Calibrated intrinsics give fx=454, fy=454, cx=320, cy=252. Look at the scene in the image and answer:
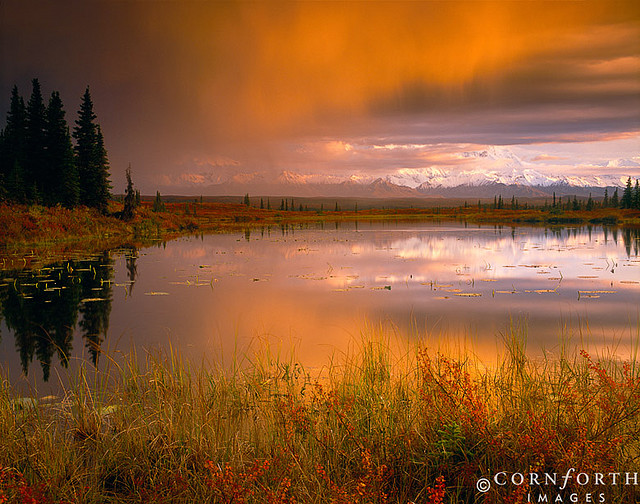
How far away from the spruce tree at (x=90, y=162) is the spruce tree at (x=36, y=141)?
12.6 feet

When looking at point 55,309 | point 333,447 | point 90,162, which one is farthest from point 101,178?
point 333,447

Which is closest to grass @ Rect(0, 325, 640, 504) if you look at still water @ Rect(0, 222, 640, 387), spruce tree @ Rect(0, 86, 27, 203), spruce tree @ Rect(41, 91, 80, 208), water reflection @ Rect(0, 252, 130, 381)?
still water @ Rect(0, 222, 640, 387)

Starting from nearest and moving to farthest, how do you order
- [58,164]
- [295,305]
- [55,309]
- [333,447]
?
[333,447]
[55,309]
[295,305]
[58,164]

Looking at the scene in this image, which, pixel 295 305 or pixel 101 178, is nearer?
pixel 295 305

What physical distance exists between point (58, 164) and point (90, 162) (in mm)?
5105

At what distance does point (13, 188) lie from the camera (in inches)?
1681

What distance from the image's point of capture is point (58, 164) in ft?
165

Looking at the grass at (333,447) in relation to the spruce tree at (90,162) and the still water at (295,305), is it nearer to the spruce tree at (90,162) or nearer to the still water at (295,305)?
the still water at (295,305)

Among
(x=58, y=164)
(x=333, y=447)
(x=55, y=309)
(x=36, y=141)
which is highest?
(x=36, y=141)

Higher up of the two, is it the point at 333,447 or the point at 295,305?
the point at 333,447

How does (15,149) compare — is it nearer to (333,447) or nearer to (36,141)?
(36,141)

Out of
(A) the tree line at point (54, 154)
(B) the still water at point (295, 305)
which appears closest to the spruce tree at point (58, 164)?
(A) the tree line at point (54, 154)

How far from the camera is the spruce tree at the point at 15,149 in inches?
1693

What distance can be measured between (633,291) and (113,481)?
1879cm
